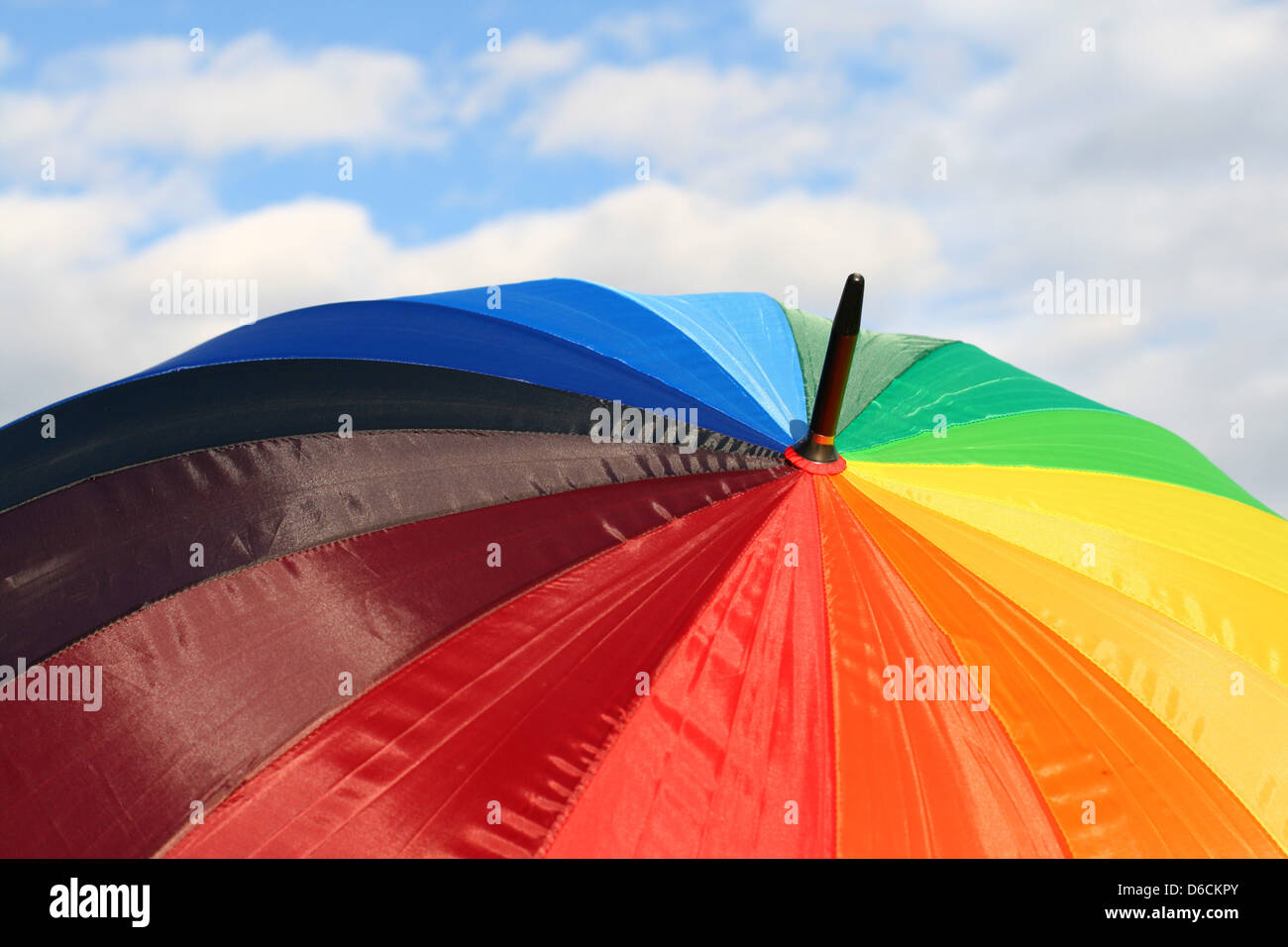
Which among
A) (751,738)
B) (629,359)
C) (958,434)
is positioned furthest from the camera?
(958,434)

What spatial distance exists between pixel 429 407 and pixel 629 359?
3.14ft

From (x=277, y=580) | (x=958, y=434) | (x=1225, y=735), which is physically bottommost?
(x=1225, y=735)

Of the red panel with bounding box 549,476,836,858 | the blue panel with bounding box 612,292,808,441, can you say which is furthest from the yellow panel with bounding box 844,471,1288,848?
the red panel with bounding box 549,476,836,858

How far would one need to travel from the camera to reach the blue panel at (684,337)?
569 centimetres

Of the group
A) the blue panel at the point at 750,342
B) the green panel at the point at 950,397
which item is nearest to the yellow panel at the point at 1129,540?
the green panel at the point at 950,397

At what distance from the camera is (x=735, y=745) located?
436 centimetres

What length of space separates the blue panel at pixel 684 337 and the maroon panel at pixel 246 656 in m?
0.78

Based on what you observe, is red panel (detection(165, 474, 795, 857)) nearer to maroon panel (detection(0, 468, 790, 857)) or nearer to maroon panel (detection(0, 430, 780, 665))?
maroon panel (detection(0, 468, 790, 857))

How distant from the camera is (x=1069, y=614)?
519 cm

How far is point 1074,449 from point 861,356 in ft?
4.09

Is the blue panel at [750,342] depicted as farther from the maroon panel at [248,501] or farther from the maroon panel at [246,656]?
the maroon panel at [246,656]

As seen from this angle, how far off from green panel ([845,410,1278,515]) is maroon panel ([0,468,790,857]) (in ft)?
4.86
